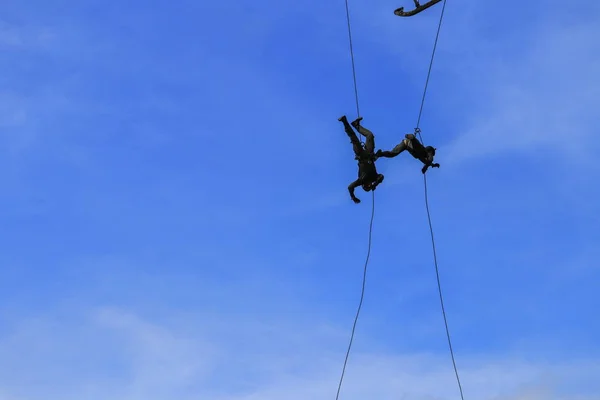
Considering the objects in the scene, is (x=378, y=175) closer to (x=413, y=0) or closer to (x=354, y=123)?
(x=354, y=123)

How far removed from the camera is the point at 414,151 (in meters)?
15.4

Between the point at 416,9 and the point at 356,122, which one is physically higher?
Answer: the point at 416,9

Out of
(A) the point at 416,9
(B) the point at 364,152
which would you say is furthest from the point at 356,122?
(A) the point at 416,9

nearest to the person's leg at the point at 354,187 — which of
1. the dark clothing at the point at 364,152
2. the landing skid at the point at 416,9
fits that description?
the dark clothing at the point at 364,152

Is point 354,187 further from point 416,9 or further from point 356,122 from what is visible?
point 416,9

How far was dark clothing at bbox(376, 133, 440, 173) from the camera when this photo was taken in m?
15.3

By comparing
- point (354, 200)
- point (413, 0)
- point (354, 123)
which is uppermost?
point (413, 0)

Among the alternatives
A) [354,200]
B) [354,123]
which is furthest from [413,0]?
[354,200]

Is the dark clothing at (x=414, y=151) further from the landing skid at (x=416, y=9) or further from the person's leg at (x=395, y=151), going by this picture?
the landing skid at (x=416, y=9)

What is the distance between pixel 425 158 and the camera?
15.6m

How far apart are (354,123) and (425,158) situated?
1780mm

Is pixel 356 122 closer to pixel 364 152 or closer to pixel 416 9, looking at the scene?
pixel 364 152

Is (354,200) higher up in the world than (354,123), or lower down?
lower down

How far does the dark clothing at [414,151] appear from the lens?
50.3ft
